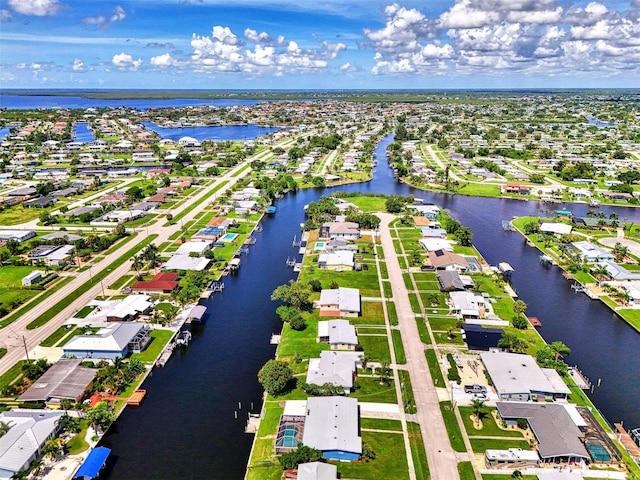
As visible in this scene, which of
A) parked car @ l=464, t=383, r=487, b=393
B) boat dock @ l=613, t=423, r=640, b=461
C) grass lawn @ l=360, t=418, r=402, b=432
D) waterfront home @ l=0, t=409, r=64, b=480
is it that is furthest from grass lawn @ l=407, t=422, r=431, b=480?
waterfront home @ l=0, t=409, r=64, b=480

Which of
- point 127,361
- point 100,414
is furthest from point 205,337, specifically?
point 100,414

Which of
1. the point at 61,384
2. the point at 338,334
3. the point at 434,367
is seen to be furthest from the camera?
the point at 338,334

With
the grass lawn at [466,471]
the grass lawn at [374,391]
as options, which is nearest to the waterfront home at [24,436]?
the grass lawn at [374,391]

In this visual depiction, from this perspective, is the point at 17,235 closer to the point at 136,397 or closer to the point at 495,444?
the point at 136,397

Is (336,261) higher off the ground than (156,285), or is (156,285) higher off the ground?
(336,261)

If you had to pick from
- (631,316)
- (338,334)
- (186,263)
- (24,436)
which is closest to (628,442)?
(631,316)

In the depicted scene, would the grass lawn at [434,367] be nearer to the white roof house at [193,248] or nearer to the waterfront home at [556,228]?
the white roof house at [193,248]

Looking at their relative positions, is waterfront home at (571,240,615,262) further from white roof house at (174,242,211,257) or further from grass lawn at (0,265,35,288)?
grass lawn at (0,265,35,288)
